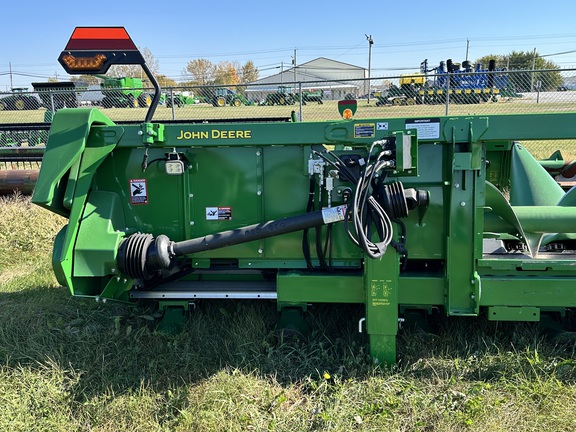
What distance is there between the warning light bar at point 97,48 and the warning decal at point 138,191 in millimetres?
701

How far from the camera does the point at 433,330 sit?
10.8 ft

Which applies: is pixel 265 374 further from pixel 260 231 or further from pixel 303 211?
pixel 303 211

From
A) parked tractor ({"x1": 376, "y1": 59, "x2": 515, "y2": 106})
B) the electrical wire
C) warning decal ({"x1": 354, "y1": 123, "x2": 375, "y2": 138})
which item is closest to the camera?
the electrical wire

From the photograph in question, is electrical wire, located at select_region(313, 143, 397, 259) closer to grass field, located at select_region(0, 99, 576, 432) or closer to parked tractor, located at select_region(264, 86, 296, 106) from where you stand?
grass field, located at select_region(0, 99, 576, 432)

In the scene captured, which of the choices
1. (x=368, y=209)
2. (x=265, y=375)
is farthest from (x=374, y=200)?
(x=265, y=375)

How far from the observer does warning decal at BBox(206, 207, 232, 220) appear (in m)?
3.15

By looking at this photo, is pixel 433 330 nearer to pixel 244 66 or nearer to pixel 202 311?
pixel 202 311

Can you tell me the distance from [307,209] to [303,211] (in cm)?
8

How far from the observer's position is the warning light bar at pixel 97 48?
9.46 feet

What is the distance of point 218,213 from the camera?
124 inches

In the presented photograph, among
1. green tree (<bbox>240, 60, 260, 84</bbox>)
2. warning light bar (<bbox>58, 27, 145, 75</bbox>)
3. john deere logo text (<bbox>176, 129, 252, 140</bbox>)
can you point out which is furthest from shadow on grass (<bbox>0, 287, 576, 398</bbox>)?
green tree (<bbox>240, 60, 260, 84</bbox>)

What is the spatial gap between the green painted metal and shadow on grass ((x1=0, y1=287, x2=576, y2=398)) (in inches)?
7.8

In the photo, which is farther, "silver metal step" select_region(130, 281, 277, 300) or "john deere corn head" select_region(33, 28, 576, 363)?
"silver metal step" select_region(130, 281, 277, 300)

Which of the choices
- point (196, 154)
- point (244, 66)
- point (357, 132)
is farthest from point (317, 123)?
point (244, 66)
